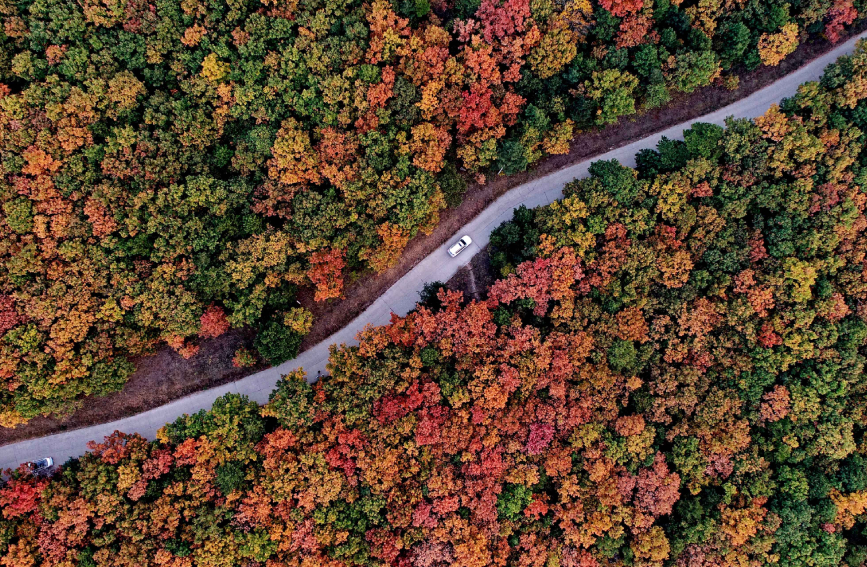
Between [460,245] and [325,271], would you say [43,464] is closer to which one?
[325,271]

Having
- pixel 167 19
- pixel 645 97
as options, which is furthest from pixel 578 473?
pixel 167 19

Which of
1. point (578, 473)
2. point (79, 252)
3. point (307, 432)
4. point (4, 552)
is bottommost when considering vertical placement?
point (578, 473)

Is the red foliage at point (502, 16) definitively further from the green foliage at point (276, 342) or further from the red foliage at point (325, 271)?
the green foliage at point (276, 342)

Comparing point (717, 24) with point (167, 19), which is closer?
point (167, 19)

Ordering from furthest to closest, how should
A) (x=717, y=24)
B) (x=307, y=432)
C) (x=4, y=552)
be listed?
(x=717, y=24) → (x=307, y=432) → (x=4, y=552)

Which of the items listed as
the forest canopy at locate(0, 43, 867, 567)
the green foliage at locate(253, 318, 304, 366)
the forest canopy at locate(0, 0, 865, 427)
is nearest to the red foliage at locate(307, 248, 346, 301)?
the forest canopy at locate(0, 0, 865, 427)

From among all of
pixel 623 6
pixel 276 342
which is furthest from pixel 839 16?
pixel 276 342

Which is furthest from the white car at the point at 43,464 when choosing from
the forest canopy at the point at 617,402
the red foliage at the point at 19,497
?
the red foliage at the point at 19,497

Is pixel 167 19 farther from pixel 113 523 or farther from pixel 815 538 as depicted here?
pixel 815 538

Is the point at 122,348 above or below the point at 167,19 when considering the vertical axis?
below
